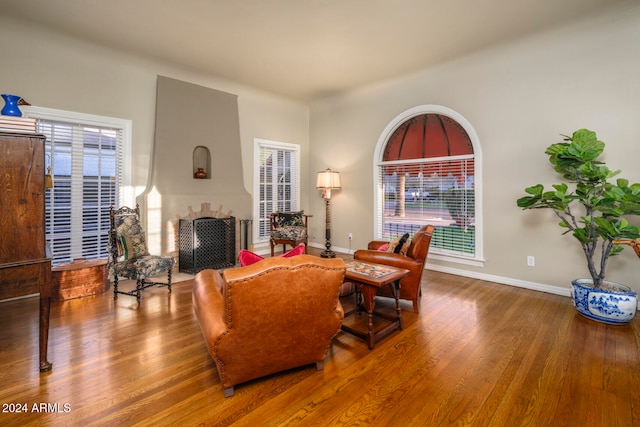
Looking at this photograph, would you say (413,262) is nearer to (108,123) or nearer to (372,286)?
(372,286)

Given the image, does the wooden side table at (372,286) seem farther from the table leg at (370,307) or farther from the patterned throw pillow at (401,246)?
the patterned throw pillow at (401,246)

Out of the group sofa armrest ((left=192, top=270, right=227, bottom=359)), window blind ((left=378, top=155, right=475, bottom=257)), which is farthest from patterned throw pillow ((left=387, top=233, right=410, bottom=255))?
sofa armrest ((left=192, top=270, right=227, bottom=359))

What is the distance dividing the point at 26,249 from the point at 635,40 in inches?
229

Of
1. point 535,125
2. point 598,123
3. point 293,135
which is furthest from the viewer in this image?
point 293,135

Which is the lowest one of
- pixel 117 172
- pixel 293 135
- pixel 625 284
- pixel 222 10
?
pixel 625 284

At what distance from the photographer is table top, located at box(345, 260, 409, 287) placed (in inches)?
98.7

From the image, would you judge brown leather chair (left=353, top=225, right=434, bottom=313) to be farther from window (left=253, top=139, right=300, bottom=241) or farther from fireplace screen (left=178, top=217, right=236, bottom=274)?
window (left=253, top=139, right=300, bottom=241)

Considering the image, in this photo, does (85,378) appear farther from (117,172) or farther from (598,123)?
(598,123)

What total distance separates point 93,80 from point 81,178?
132cm

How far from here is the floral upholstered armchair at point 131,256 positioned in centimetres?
342

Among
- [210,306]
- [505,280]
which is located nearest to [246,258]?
[210,306]

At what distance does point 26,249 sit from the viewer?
6.60 feet

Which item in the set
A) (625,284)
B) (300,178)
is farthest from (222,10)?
(625,284)

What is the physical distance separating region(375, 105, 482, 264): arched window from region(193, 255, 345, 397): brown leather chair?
10.6 ft
